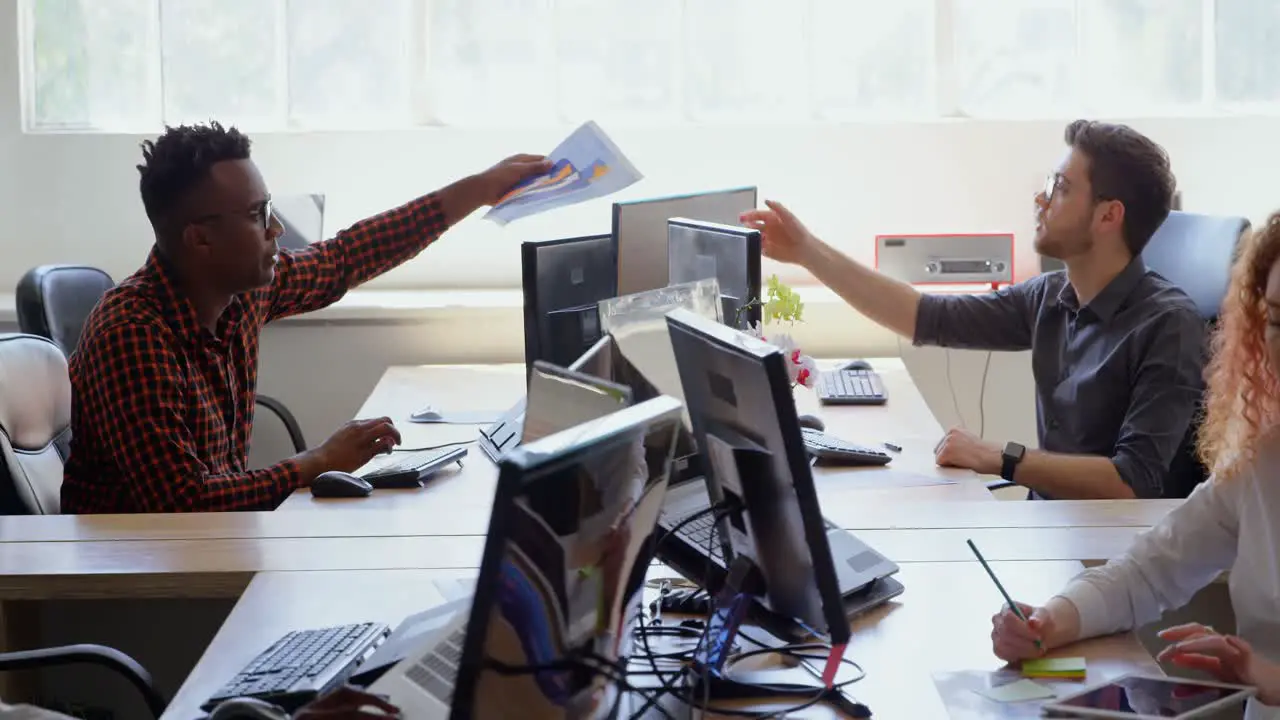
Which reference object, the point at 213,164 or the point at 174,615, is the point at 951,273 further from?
the point at 174,615

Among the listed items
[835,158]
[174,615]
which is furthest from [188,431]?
[835,158]

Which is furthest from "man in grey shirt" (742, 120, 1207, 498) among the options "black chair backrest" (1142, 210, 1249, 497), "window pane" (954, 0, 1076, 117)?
"window pane" (954, 0, 1076, 117)

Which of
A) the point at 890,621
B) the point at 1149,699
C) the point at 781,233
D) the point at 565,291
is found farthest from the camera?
the point at 781,233

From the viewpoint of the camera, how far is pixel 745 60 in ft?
15.4

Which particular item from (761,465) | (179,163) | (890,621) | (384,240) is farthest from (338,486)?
(761,465)

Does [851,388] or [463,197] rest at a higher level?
[463,197]

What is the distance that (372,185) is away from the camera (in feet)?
15.5

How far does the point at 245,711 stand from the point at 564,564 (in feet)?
1.41

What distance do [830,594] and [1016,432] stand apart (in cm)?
Result: 331

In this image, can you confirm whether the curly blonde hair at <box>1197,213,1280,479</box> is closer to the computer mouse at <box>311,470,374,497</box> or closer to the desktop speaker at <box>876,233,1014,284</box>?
the computer mouse at <box>311,470,374,497</box>

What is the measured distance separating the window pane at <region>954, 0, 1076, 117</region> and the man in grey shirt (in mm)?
1483

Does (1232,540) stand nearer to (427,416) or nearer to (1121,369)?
(1121,369)

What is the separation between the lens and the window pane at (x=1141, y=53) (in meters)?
4.66

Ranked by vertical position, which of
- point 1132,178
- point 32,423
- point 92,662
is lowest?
point 92,662
